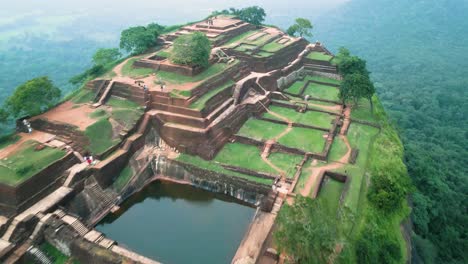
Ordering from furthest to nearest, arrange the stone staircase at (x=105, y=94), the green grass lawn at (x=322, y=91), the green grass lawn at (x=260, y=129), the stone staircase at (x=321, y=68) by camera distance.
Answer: the stone staircase at (x=321, y=68) < the green grass lawn at (x=322, y=91) < the green grass lawn at (x=260, y=129) < the stone staircase at (x=105, y=94)

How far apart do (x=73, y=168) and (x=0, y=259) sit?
5.81 metres

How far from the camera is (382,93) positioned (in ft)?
191

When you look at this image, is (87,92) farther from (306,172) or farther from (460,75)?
(460,75)

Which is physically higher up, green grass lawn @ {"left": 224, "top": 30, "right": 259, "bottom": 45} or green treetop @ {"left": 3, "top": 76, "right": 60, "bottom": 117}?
green grass lawn @ {"left": 224, "top": 30, "right": 259, "bottom": 45}

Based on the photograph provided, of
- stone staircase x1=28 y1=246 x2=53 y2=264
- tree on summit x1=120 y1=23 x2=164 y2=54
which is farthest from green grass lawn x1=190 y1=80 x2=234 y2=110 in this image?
stone staircase x1=28 y1=246 x2=53 y2=264

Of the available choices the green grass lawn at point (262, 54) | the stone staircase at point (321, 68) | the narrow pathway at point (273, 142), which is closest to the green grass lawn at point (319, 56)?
the stone staircase at point (321, 68)

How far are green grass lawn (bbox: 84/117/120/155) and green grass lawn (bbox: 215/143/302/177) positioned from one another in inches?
287

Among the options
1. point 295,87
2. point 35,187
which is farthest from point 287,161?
point 35,187

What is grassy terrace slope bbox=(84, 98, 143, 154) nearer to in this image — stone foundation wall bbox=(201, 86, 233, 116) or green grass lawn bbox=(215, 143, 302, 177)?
stone foundation wall bbox=(201, 86, 233, 116)

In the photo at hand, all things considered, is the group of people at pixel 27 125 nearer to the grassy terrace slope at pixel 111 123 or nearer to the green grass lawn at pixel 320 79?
the grassy terrace slope at pixel 111 123

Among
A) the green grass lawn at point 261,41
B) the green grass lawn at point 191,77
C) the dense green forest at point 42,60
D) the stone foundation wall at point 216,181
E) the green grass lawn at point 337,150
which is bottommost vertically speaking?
the dense green forest at point 42,60

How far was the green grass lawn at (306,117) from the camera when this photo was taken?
2833cm

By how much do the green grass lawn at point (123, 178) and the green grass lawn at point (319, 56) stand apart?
80.3ft

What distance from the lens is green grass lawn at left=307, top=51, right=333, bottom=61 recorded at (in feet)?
126
